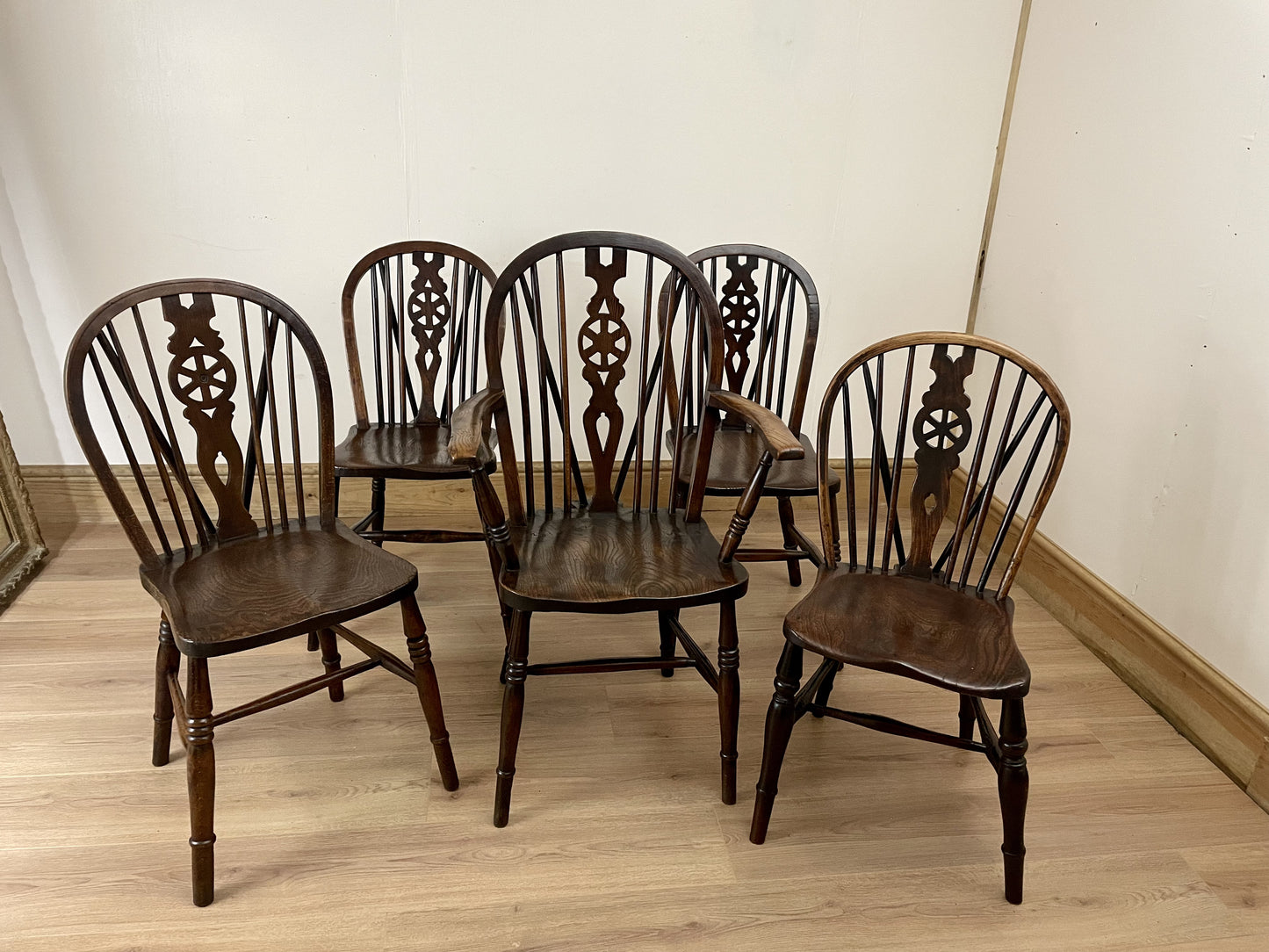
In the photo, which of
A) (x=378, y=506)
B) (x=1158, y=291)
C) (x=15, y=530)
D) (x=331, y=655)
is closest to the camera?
(x=331, y=655)

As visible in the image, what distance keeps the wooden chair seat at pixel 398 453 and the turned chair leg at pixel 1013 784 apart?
3.93 ft

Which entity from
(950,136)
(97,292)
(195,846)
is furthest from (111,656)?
(950,136)

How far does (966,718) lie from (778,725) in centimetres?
54

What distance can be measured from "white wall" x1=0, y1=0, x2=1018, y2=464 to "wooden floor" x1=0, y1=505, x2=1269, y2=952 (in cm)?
117

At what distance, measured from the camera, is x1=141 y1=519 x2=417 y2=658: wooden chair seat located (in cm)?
137

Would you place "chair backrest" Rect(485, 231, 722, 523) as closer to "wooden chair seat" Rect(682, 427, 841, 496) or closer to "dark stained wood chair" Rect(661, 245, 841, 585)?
"wooden chair seat" Rect(682, 427, 841, 496)

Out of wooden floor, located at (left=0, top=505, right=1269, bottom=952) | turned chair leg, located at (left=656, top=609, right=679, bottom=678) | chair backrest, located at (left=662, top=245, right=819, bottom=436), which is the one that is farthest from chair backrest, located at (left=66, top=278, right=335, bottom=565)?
chair backrest, located at (left=662, top=245, right=819, bottom=436)

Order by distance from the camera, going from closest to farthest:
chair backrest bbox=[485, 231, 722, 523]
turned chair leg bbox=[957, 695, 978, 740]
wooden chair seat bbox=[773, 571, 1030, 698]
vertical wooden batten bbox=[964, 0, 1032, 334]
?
1. wooden chair seat bbox=[773, 571, 1030, 698]
2. chair backrest bbox=[485, 231, 722, 523]
3. turned chair leg bbox=[957, 695, 978, 740]
4. vertical wooden batten bbox=[964, 0, 1032, 334]

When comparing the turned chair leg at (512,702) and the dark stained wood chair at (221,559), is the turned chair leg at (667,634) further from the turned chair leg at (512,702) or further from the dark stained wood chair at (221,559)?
the dark stained wood chair at (221,559)

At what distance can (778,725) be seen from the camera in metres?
1.51

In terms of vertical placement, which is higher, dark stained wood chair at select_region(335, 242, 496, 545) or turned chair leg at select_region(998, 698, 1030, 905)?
dark stained wood chair at select_region(335, 242, 496, 545)

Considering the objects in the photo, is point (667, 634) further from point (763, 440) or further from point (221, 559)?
point (221, 559)

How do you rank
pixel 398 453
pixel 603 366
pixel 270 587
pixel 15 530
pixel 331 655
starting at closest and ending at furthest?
pixel 270 587
pixel 603 366
pixel 331 655
pixel 398 453
pixel 15 530

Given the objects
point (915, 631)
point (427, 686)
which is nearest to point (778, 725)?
point (915, 631)
